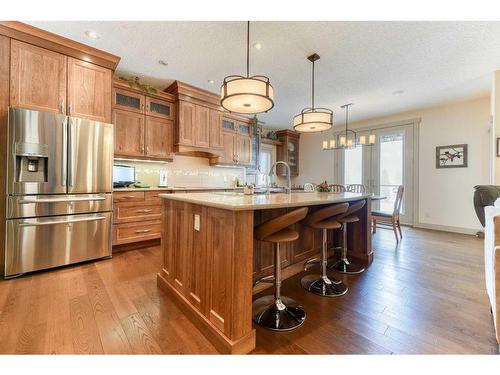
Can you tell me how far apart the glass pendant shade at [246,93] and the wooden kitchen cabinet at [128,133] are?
2.10 meters

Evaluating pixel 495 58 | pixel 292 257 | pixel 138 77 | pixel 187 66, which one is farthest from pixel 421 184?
pixel 138 77

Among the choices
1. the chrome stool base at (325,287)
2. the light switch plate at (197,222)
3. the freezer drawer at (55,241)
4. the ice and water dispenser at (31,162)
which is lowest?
the chrome stool base at (325,287)

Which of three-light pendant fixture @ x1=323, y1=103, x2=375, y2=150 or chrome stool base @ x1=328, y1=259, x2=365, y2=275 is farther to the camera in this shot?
three-light pendant fixture @ x1=323, y1=103, x2=375, y2=150

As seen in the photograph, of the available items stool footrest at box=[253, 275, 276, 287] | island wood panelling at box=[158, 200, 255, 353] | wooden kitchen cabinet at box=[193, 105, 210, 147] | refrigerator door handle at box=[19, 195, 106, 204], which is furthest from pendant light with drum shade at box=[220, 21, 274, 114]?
wooden kitchen cabinet at box=[193, 105, 210, 147]

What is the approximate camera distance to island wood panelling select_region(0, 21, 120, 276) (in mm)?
2350

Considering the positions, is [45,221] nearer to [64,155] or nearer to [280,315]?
[64,155]

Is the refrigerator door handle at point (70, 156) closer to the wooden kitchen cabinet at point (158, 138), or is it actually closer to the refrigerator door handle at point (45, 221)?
the refrigerator door handle at point (45, 221)

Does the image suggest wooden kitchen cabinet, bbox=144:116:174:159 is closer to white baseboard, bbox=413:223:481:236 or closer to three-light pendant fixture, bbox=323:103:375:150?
three-light pendant fixture, bbox=323:103:375:150

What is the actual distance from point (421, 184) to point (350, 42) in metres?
3.98

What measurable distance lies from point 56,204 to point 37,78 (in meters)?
1.44

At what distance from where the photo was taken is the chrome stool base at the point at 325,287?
203cm

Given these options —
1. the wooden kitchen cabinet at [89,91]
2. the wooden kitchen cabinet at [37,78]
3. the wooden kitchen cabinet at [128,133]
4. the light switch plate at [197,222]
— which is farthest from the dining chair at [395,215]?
the wooden kitchen cabinet at [37,78]

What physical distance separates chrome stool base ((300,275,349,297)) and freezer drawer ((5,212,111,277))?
2539 mm

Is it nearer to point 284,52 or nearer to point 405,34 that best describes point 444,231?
point 405,34
